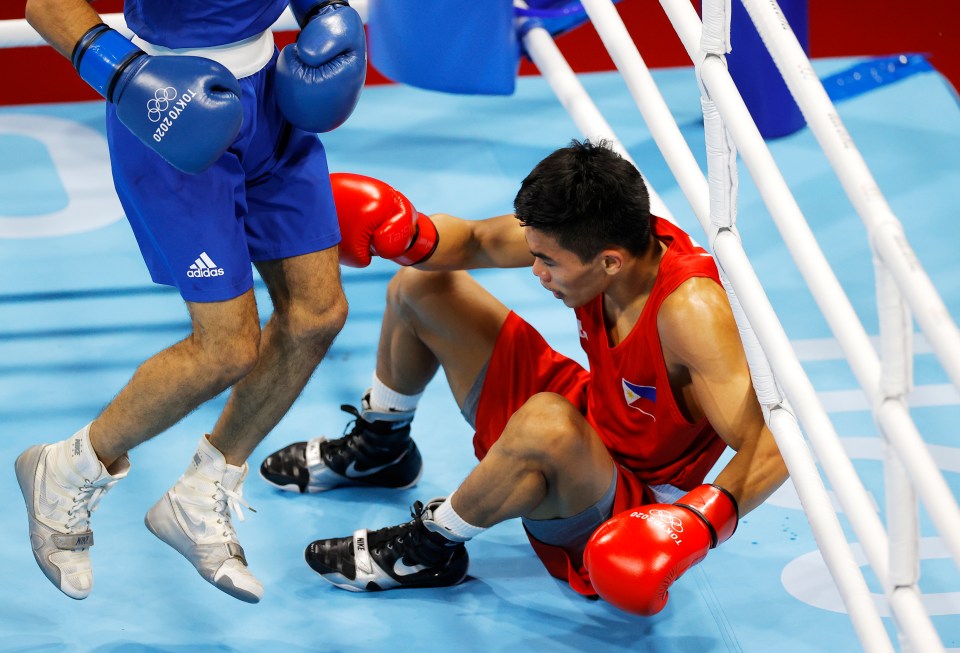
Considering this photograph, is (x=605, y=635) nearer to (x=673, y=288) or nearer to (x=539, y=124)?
(x=673, y=288)

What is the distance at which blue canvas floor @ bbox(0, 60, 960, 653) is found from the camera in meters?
2.26

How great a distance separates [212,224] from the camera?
198 cm

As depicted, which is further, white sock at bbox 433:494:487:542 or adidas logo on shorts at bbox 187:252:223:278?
white sock at bbox 433:494:487:542

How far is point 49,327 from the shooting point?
10.7 ft

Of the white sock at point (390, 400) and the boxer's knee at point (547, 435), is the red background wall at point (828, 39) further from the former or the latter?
the boxer's knee at point (547, 435)

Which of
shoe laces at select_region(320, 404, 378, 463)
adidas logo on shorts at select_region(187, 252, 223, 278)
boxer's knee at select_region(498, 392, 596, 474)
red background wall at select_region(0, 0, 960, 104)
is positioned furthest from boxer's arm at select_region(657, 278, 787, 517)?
red background wall at select_region(0, 0, 960, 104)

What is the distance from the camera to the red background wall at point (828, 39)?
4.80 m

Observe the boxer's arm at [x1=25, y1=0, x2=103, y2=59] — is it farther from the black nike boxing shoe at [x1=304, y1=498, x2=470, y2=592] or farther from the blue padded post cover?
the blue padded post cover

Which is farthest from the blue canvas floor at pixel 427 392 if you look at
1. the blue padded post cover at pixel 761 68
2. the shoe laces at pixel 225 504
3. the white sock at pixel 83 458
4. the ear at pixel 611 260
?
the ear at pixel 611 260

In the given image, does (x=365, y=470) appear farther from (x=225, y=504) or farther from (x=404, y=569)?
(x=225, y=504)

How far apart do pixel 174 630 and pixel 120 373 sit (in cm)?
98

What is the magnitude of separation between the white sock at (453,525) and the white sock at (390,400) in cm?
35

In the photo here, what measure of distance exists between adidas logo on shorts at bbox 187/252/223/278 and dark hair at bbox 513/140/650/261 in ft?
1.73

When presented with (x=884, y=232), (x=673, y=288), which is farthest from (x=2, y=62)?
(x=884, y=232)
